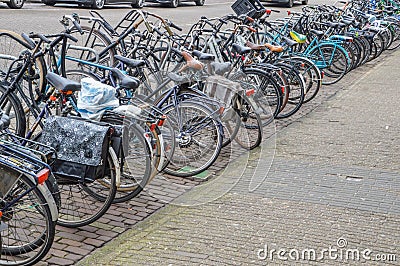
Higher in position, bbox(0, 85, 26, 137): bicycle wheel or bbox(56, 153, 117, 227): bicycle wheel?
bbox(0, 85, 26, 137): bicycle wheel

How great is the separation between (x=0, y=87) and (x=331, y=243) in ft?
10.5

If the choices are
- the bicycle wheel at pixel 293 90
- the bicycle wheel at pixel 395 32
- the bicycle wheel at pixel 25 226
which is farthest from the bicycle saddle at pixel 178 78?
the bicycle wheel at pixel 395 32

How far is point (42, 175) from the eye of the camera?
4.18 meters

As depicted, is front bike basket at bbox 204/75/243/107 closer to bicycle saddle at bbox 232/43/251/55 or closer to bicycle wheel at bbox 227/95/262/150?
bicycle wheel at bbox 227/95/262/150

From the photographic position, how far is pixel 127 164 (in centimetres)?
546

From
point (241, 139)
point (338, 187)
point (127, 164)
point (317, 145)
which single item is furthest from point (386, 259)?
point (317, 145)

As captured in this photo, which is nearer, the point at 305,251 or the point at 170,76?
the point at 305,251

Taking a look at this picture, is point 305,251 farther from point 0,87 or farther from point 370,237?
point 0,87

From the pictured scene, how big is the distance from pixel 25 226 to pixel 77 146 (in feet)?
2.18

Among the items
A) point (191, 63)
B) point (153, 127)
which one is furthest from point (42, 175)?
point (191, 63)

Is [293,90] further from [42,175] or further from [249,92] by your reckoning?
[42,175]

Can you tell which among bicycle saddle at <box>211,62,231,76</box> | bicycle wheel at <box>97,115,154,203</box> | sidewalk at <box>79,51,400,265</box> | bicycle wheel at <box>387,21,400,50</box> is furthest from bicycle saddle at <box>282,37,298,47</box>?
bicycle wheel at <box>387,21,400,50</box>

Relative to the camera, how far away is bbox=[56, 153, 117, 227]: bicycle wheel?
5020 millimetres

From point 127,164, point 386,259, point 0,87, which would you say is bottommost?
point 386,259
